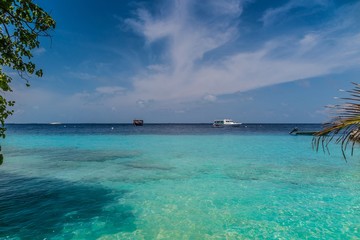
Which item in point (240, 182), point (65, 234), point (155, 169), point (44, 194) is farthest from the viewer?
point (155, 169)

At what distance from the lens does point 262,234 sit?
741 centimetres

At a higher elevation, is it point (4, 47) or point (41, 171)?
point (4, 47)

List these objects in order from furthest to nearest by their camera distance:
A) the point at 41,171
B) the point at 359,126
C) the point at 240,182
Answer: the point at 41,171 → the point at 240,182 → the point at 359,126

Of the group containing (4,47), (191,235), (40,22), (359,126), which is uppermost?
(40,22)

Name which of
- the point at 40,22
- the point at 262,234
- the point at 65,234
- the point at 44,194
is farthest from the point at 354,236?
the point at 44,194

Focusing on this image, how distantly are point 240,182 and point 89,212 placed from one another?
26.5 feet

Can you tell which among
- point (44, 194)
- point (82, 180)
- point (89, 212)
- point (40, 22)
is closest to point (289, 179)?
point (89, 212)

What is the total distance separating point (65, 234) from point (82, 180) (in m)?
6.85

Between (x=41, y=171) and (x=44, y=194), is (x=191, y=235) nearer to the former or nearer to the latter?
(x=44, y=194)

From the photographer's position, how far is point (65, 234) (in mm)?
7191

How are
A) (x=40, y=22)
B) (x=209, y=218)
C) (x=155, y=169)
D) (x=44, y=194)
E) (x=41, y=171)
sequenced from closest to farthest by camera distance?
(x=40, y=22) < (x=209, y=218) < (x=44, y=194) < (x=41, y=171) < (x=155, y=169)

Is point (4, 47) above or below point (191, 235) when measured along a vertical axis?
above

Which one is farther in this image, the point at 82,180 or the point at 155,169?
the point at 155,169

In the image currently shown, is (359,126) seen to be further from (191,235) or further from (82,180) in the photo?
(82,180)
